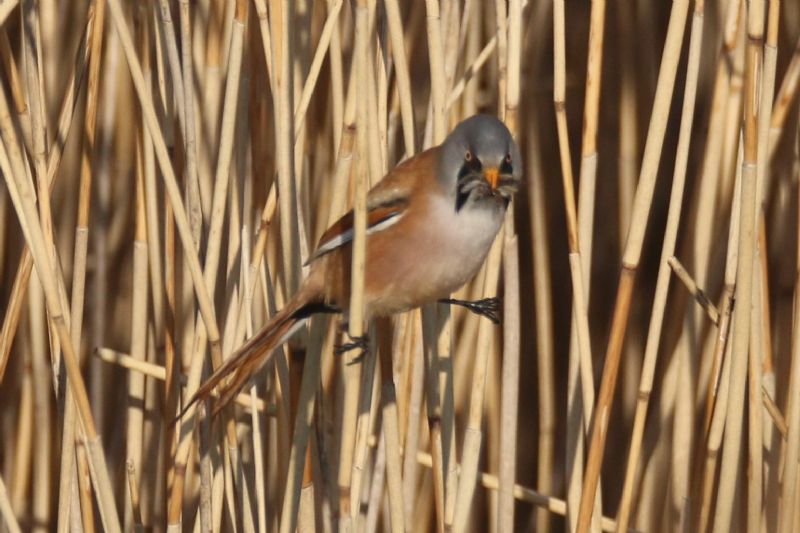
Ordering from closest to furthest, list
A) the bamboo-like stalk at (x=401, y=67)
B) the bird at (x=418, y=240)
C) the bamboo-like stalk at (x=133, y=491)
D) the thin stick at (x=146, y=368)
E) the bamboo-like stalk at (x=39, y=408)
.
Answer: the bamboo-like stalk at (x=401, y=67) → the bird at (x=418, y=240) → the bamboo-like stalk at (x=133, y=491) → the thin stick at (x=146, y=368) → the bamboo-like stalk at (x=39, y=408)

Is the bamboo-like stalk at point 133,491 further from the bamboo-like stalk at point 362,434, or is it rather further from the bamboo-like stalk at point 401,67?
the bamboo-like stalk at point 401,67

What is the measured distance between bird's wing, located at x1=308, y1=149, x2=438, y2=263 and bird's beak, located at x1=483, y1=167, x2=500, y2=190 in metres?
0.11

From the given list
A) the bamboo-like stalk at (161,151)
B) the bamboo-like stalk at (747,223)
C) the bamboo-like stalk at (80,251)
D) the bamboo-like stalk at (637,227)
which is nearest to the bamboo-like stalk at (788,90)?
the bamboo-like stalk at (747,223)

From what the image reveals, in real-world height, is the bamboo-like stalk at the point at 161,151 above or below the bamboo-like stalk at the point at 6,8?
below

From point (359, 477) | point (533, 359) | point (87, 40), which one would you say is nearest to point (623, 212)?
point (533, 359)

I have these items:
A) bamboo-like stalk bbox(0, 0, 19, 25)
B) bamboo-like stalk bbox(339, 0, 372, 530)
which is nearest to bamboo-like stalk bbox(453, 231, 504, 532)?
bamboo-like stalk bbox(339, 0, 372, 530)

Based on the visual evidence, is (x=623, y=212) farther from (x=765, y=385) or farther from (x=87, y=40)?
(x=87, y=40)

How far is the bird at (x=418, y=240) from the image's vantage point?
1566 millimetres

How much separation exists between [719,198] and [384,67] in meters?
0.77

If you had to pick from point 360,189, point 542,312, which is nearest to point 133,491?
point 360,189

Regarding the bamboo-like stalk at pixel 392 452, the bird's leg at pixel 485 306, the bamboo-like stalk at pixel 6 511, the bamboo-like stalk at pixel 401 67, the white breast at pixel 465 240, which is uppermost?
the bamboo-like stalk at pixel 401 67

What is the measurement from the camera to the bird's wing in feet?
5.43

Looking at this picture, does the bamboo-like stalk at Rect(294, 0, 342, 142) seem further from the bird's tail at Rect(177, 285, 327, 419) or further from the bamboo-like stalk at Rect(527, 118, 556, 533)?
the bamboo-like stalk at Rect(527, 118, 556, 533)

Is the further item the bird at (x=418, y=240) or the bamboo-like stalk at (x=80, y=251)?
the bamboo-like stalk at (x=80, y=251)
